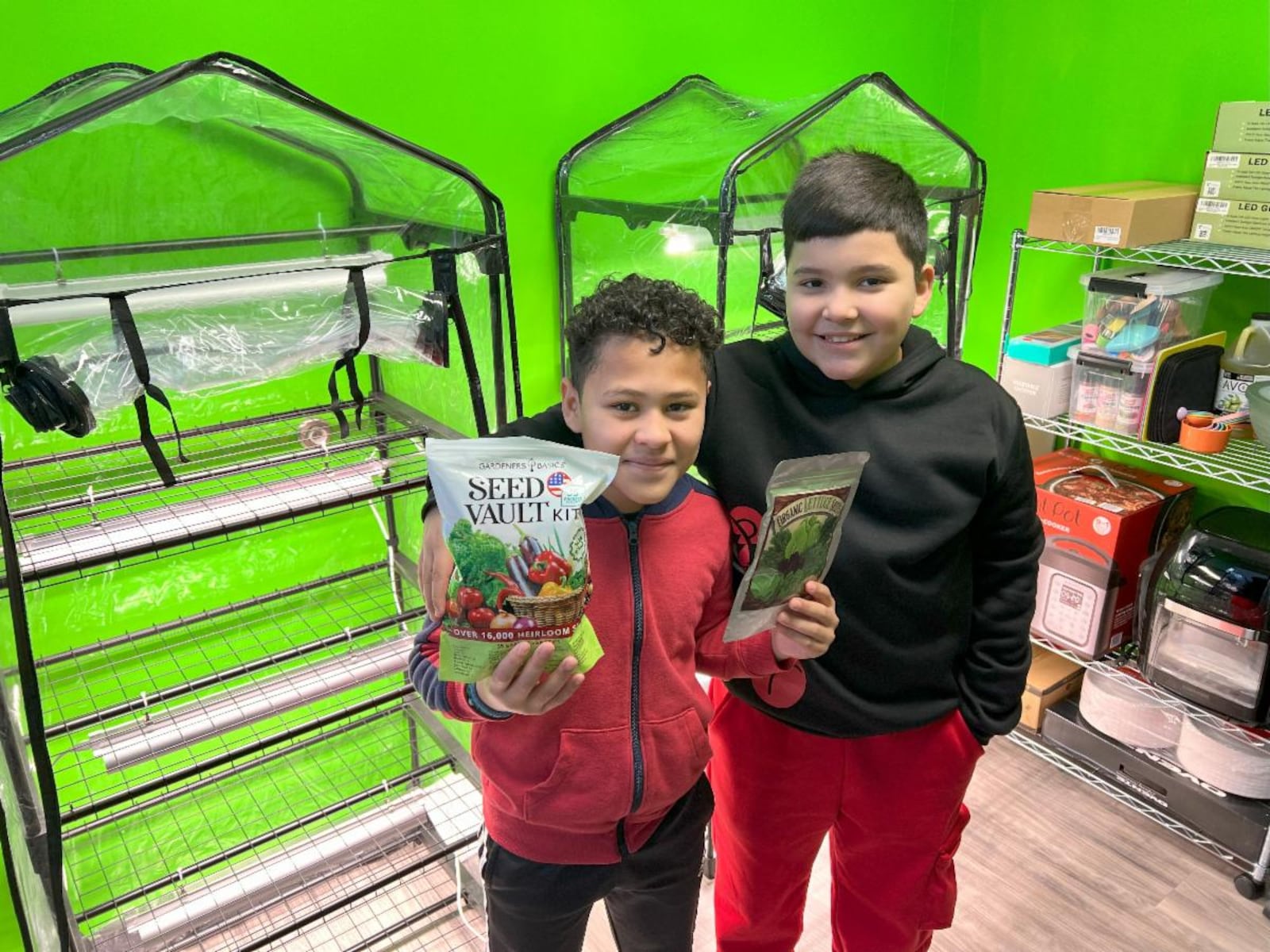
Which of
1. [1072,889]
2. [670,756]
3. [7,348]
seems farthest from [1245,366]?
[7,348]

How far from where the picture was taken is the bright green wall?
154 centimetres

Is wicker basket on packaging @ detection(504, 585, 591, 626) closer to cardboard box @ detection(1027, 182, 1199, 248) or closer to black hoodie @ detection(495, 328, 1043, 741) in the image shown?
black hoodie @ detection(495, 328, 1043, 741)

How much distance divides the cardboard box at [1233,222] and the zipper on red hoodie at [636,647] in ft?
5.48

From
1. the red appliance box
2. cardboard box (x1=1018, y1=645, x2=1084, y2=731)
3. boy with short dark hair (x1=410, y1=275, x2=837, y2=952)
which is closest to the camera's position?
boy with short dark hair (x1=410, y1=275, x2=837, y2=952)

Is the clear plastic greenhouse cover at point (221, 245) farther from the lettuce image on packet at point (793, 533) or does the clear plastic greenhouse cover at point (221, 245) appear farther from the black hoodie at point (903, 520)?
the lettuce image on packet at point (793, 533)

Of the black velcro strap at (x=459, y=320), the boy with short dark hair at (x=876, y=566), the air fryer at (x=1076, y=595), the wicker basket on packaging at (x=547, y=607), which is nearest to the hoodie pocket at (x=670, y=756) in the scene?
the boy with short dark hair at (x=876, y=566)

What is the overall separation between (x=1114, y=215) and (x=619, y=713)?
63.3 inches

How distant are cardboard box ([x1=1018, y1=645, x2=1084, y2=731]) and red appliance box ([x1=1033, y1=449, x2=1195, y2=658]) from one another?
0.44 ft

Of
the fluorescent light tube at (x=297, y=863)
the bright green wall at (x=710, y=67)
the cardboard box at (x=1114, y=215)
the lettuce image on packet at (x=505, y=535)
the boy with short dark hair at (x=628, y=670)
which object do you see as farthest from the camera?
the cardboard box at (x=1114, y=215)

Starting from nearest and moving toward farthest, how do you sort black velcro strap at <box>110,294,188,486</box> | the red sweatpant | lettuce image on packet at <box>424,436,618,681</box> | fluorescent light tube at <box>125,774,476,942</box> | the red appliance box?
1. lettuce image on packet at <box>424,436,618,681</box>
2. black velcro strap at <box>110,294,188,486</box>
3. the red sweatpant
4. fluorescent light tube at <box>125,774,476,942</box>
5. the red appliance box

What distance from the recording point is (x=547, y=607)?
33.0 inches

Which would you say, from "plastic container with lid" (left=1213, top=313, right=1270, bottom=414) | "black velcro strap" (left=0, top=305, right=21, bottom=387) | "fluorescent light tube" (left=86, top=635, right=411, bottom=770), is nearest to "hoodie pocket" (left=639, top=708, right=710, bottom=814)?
"fluorescent light tube" (left=86, top=635, right=411, bottom=770)

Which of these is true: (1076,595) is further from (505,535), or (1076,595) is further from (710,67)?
(505,535)

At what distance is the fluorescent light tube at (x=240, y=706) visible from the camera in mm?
1437
